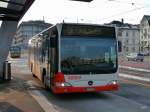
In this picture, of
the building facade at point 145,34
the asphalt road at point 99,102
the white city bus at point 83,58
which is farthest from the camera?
the building facade at point 145,34

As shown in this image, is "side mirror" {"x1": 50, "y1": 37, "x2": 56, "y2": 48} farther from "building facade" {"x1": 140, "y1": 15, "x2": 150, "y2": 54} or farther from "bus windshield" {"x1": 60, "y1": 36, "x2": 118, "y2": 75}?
"building facade" {"x1": 140, "y1": 15, "x2": 150, "y2": 54}

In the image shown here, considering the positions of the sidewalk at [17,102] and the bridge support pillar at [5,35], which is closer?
the sidewalk at [17,102]

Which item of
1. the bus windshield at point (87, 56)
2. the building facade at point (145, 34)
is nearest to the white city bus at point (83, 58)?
the bus windshield at point (87, 56)

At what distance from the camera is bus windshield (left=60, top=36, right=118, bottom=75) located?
43.2 ft

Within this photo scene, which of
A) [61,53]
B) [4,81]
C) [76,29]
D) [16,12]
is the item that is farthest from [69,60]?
[4,81]

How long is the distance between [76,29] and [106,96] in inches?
117

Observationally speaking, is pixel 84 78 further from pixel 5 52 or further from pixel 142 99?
pixel 5 52

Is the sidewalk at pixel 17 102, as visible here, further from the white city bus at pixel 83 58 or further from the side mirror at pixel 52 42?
the side mirror at pixel 52 42

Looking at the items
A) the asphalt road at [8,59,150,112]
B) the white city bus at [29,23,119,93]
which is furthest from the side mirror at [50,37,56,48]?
the asphalt road at [8,59,150,112]

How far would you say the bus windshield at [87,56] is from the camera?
43.2ft

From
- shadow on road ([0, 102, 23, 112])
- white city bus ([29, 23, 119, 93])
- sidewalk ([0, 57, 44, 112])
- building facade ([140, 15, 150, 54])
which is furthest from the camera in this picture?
building facade ([140, 15, 150, 54])

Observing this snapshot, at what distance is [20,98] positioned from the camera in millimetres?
13430

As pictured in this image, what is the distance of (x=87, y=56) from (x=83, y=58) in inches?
6.7

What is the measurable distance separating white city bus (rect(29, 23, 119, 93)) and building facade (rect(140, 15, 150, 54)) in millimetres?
109013
